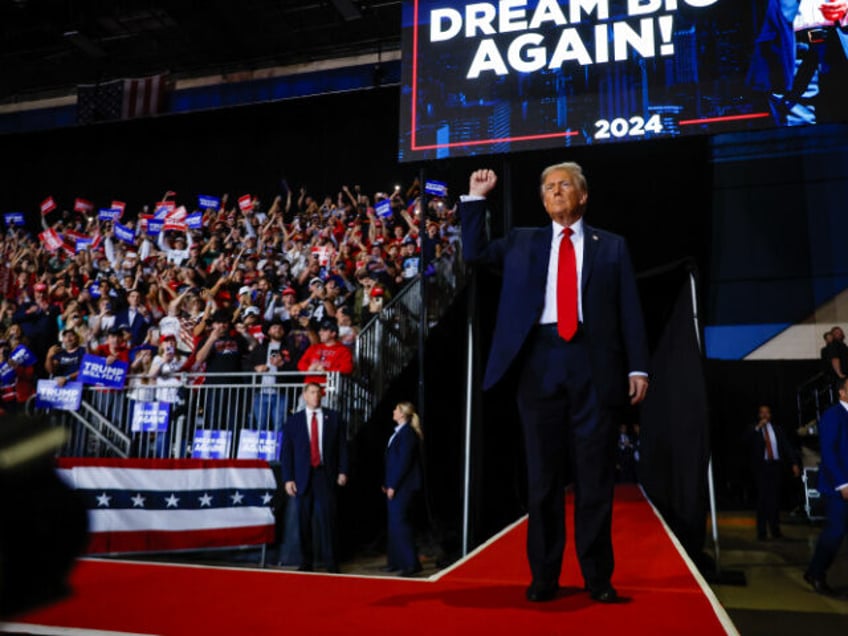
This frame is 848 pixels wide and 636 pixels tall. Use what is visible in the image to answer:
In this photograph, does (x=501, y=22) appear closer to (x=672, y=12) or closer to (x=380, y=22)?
(x=672, y=12)

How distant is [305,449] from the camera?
7.32 meters

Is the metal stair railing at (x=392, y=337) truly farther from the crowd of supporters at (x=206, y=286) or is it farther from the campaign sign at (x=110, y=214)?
the campaign sign at (x=110, y=214)

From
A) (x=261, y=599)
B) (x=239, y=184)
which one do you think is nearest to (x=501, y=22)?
(x=261, y=599)

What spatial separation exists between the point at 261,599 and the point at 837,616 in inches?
196

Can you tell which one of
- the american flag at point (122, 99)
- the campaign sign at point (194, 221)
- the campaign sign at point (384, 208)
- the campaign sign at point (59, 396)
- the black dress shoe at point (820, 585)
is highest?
the american flag at point (122, 99)

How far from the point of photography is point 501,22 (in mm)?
7367

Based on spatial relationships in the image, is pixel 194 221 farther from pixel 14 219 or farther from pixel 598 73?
pixel 598 73

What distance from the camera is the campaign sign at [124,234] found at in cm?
1427

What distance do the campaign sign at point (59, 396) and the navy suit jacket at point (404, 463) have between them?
380 cm

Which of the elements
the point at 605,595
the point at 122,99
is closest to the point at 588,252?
the point at 605,595

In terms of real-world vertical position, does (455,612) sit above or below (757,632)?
above

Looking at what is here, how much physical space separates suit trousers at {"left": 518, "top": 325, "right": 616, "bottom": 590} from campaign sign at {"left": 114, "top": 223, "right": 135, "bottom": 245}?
1308 cm

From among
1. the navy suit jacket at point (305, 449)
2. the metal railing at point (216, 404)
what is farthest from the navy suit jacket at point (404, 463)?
the metal railing at point (216, 404)

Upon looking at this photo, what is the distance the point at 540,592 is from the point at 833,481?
194 inches
